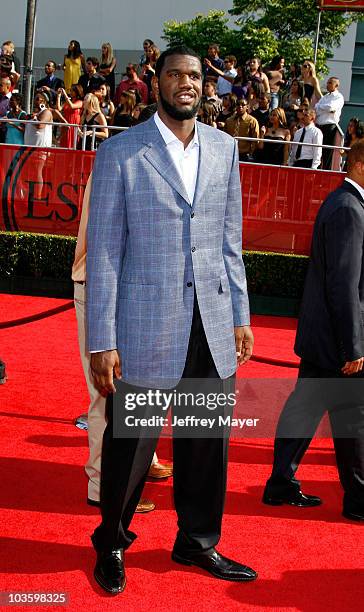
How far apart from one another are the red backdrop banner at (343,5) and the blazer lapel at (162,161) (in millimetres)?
13310

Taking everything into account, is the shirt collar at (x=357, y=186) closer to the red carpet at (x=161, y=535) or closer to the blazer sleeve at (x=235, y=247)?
the blazer sleeve at (x=235, y=247)

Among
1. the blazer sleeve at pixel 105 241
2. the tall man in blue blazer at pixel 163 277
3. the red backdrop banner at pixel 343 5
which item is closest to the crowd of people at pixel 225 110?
the red backdrop banner at pixel 343 5

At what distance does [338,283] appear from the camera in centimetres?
437

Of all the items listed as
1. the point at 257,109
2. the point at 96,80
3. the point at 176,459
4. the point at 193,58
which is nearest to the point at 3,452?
the point at 176,459

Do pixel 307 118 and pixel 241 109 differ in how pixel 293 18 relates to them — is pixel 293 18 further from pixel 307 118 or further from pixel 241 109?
pixel 307 118

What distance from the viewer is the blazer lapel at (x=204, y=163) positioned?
3590mm

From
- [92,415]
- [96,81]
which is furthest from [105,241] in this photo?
[96,81]

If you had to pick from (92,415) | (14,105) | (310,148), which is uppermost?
(14,105)

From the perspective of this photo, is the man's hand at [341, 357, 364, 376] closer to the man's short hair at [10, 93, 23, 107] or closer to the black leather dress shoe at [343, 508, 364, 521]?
the black leather dress shoe at [343, 508, 364, 521]

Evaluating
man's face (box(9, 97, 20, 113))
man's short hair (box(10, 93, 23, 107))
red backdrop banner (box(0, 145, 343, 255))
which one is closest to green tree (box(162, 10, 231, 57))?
man's short hair (box(10, 93, 23, 107))

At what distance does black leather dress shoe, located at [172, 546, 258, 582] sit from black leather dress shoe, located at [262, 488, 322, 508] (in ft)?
2.96

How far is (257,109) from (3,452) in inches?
379

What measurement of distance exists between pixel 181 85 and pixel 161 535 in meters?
2.05

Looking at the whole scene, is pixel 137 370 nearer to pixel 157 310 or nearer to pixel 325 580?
pixel 157 310
